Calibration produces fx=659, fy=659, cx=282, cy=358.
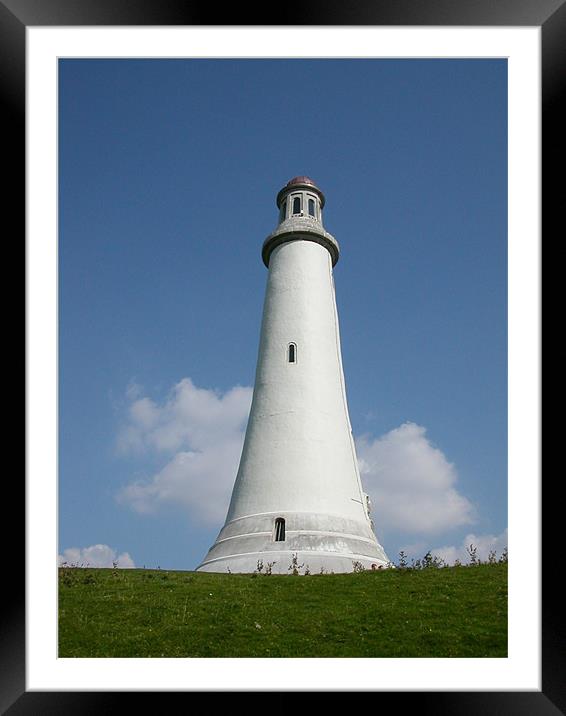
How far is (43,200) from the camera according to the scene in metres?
8.63

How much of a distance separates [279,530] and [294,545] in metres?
1.12

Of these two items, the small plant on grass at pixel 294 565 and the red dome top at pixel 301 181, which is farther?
the red dome top at pixel 301 181

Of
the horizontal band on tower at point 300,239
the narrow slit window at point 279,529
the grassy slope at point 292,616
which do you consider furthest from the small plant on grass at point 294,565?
the horizontal band on tower at point 300,239

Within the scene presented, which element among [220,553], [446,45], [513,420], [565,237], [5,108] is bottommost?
[220,553]

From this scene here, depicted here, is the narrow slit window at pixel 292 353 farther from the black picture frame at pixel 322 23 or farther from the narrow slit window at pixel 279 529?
the black picture frame at pixel 322 23

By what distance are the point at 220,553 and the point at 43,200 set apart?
1832 cm

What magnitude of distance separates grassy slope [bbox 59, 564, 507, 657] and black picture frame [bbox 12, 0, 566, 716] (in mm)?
4283

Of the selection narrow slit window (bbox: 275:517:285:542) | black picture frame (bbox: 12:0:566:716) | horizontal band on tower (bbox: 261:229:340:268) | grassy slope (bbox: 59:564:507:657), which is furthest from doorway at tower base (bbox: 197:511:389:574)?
black picture frame (bbox: 12:0:566:716)

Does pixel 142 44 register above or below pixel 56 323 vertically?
above

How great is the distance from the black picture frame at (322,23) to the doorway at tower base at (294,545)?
1496 centimetres

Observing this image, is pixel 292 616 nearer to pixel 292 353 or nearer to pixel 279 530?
pixel 279 530

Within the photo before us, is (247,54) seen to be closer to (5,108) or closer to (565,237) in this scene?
(5,108)

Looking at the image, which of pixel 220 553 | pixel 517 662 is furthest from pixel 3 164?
pixel 220 553

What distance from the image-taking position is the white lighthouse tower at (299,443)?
23438 millimetres
